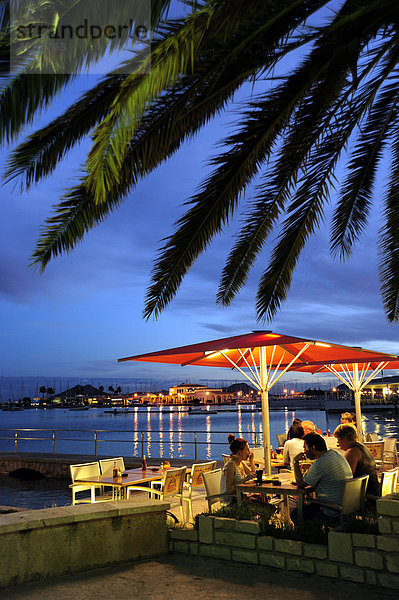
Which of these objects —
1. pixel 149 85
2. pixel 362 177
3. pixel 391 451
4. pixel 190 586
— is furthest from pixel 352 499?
pixel 391 451

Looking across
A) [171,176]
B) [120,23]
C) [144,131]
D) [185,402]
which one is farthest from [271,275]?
[185,402]

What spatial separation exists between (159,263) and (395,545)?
12.1ft

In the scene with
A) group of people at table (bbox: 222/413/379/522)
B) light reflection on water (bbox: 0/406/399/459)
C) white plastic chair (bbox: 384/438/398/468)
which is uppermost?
group of people at table (bbox: 222/413/379/522)

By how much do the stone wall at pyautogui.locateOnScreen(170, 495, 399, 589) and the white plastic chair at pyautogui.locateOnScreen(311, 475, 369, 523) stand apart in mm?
543

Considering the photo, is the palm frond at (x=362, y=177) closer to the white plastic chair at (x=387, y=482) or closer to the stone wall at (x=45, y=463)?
the white plastic chair at (x=387, y=482)

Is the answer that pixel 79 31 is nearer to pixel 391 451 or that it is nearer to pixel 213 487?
pixel 213 487

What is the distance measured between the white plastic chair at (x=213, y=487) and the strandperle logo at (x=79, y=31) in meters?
5.22

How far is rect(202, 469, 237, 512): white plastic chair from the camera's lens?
6.73 m

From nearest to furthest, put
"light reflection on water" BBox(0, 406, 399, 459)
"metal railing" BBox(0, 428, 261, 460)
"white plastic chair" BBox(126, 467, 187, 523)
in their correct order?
"white plastic chair" BBox(126, 467, 187, 523)
"metal railing" BBox(0, 428, 261, 460)
"light reflection on water" BBox(0, 406, 399, 459)

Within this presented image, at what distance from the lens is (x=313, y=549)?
524 cm

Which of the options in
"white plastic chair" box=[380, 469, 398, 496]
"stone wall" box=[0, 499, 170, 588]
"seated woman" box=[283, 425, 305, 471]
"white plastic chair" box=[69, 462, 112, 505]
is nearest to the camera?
"stone wall" box=[0, 499, 170, 588]

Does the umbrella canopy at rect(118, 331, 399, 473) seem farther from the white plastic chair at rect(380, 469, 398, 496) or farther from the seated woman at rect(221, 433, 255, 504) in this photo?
the white plastic chair at rect(380, 469, 398, 496)

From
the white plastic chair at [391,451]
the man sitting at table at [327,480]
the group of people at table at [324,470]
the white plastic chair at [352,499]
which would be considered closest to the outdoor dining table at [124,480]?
the group of people at table at [324,470]

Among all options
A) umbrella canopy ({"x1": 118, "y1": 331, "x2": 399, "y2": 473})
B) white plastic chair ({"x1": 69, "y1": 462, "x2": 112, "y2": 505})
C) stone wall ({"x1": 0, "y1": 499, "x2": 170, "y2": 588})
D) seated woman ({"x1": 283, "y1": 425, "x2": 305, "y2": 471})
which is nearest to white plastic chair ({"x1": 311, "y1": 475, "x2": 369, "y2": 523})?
stone wall ({"x1": 0, "y1": 499, "x2": 170, "y2": 588})
